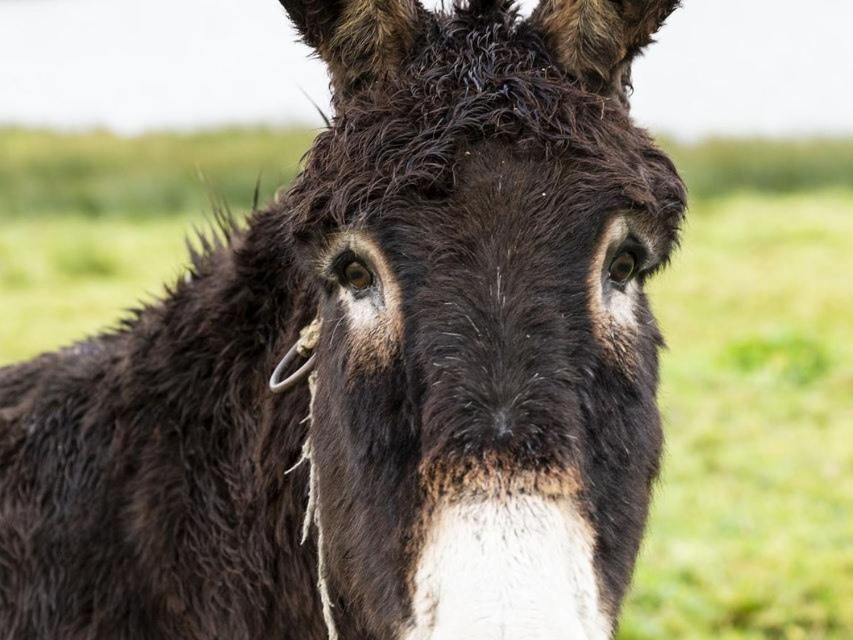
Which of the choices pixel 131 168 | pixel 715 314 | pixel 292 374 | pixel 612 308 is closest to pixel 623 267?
pixel 612 308

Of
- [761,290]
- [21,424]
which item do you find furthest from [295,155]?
[21,424]

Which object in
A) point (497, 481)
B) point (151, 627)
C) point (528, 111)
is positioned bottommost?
point (151, 627)

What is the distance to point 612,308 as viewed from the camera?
2.60 meters

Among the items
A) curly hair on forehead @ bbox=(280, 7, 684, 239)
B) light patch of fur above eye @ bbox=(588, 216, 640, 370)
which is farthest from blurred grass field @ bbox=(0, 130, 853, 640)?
curly hair on forehead @ bbox=(280, 7, 684, 239)

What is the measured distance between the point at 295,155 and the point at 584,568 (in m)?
16.7

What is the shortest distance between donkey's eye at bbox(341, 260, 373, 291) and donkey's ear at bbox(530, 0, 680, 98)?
0.73m

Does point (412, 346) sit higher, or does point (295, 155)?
point (295, 155)

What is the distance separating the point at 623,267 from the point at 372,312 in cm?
60

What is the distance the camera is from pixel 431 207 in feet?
8.11

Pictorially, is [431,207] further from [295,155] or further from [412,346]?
[295,155]

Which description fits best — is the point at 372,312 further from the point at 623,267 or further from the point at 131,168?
the point at 131,168

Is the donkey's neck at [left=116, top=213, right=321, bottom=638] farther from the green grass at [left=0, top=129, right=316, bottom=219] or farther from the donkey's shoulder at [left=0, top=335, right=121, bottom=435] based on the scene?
the green grass at [left=0, top=129, right=316, bottom=219]

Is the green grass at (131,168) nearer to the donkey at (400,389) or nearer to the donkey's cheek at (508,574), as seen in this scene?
the donkey at (400,389)

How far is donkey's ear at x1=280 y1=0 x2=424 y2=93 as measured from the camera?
2.76 meters
